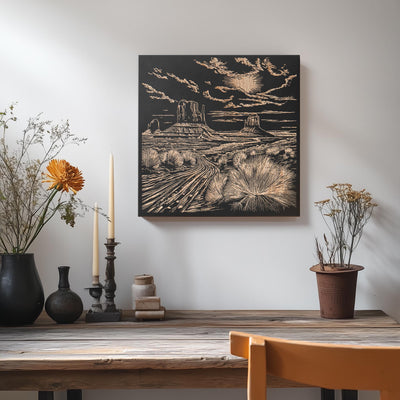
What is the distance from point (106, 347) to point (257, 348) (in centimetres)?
71

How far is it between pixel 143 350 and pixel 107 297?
1.51 feet

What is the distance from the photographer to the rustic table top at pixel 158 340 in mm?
1319

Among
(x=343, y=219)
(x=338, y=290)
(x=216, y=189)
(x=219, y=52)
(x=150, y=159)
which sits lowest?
(x=338, y=290)

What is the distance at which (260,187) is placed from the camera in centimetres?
199

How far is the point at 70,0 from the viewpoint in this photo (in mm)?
2020

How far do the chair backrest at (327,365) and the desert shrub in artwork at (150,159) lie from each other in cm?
121

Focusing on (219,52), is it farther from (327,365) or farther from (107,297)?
(327,365)

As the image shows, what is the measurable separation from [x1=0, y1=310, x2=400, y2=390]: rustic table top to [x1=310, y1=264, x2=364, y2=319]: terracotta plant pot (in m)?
0.04

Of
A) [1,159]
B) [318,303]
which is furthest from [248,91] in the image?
[1,159]

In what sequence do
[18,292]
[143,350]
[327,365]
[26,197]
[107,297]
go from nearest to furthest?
[327,365] → [143,350] → [18,292] → [107,297] → [26,197]

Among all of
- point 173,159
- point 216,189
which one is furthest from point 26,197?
point 216,189

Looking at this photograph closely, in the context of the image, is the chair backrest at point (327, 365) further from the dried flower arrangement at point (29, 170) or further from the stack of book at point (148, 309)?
the dried flower arrangement at point (29, 170)

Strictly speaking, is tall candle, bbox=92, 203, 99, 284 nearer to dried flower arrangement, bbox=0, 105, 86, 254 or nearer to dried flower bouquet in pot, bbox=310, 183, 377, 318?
dried flower arrangement, bbox=0, 105, 86, 254

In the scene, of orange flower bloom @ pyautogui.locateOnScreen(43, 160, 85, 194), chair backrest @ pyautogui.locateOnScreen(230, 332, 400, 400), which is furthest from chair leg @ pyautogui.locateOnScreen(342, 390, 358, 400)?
orange flower bloom @ pyautogui.locateOnScreen(43, 160, 85, 194)
